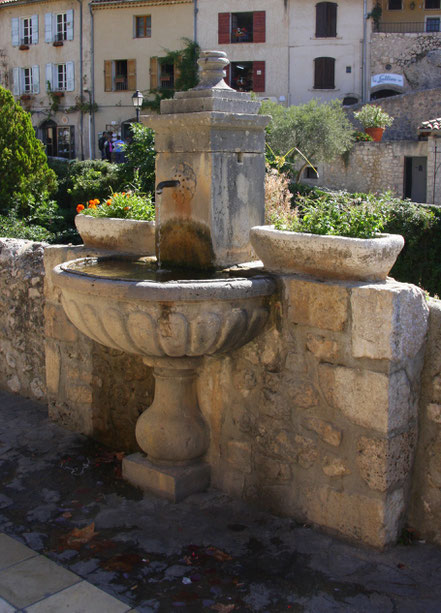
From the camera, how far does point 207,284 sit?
12.5 feet

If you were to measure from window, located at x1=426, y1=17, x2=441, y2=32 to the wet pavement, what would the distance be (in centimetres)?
3402

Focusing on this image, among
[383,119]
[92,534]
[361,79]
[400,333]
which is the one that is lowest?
[92,534]

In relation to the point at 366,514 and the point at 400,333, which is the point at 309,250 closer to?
the point at 400,333

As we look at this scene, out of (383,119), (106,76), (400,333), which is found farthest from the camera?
(106,76)

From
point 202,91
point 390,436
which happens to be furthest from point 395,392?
point 202,91

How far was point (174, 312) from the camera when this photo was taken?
12.3 ft

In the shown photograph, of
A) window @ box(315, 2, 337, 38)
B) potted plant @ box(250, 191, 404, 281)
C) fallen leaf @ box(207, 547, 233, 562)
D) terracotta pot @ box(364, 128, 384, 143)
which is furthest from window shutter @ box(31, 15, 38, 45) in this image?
fallen leaf @ box(207, 547, 233, 562)

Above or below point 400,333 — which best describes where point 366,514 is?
below

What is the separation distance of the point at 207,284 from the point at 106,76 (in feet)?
102

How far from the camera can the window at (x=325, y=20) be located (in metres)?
30.3

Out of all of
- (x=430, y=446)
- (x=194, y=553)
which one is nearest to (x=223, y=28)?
(x=430, y=446)

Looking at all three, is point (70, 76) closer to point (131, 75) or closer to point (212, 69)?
point (131, 75)

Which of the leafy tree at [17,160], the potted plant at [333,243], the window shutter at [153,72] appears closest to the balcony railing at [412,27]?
the window shutter at [153,72]

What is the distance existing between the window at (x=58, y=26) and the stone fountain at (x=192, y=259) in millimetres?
31123
